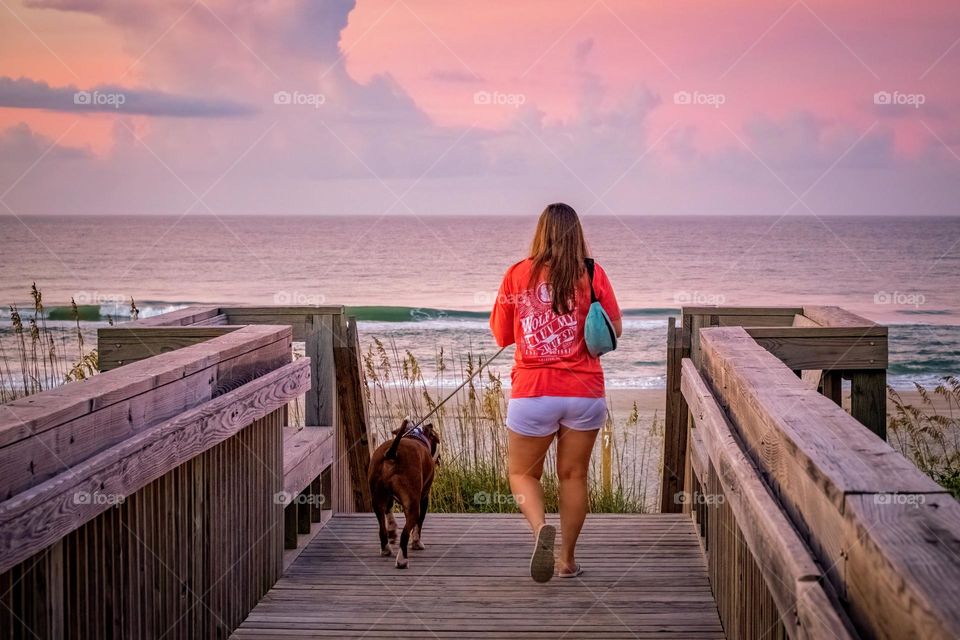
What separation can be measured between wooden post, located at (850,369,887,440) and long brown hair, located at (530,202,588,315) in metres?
1.51

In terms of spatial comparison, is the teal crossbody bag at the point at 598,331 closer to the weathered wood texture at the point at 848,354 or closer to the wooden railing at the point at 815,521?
the wooden railing at the point at 815,521

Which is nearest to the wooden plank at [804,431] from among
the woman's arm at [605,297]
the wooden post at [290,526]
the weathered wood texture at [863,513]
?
the weathered wood texture at [863,513]

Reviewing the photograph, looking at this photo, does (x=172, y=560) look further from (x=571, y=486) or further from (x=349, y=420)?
(x=349, y=420)

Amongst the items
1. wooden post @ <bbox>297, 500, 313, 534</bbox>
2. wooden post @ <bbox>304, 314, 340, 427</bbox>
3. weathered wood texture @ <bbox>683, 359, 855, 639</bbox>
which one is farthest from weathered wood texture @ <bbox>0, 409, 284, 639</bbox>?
weathered wood texture @ <bbox>683, 359, 855, 639</bbox>

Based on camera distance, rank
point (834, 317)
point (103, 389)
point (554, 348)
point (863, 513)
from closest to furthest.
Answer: point (863, 513)
point (103, 389)
point (554, 348)
point (834, 317)

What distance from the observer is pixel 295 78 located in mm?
54406

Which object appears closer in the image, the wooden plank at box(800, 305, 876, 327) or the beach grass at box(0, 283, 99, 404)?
the wooden plank at box(800, 305, 876, 327)

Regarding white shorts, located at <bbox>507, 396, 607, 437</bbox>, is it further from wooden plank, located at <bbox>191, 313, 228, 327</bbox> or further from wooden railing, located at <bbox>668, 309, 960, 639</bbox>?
wooden plank, located at <bbox>191, 313, 228, 327</bbox>

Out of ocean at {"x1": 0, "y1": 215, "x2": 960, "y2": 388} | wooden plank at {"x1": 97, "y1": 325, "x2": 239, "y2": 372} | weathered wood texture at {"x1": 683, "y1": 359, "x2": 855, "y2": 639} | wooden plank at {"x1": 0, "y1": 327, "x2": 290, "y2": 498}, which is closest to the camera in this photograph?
weathered wood texture at {"x1": 683, "y1": 359, "x2": 855, "y2": 639}

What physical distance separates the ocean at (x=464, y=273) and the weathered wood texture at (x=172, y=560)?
52.0 ft

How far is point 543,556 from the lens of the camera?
4.73 m

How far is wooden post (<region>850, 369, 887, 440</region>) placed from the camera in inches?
198

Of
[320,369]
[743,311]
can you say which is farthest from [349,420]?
[743,311]

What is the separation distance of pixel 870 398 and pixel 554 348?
1.63 metres
